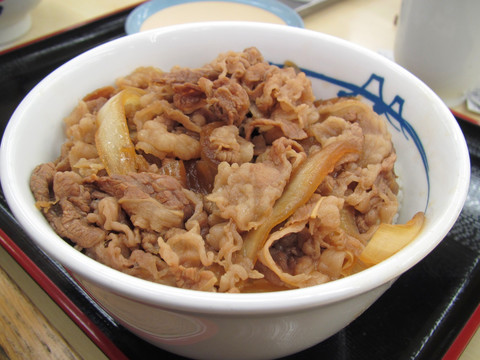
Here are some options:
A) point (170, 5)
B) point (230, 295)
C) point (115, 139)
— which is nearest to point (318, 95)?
point (115, 139)

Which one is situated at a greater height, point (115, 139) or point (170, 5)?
point (115, 139)

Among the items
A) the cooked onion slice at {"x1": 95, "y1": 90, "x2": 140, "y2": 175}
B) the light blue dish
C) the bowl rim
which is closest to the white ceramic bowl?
the bowl rim

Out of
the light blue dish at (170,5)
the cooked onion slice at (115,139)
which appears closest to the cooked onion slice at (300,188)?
→ the cooked onion slice at (115,139)

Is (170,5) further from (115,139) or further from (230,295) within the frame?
(230,295)

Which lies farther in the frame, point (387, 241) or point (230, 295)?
point (387, 241)

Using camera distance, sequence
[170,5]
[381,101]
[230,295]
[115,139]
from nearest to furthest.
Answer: [230,295]
[115,139]
[381,101]
[170,5]

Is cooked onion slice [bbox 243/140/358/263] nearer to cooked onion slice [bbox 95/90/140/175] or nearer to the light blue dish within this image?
cooked onion slice [bbox 95/90/140/175]
